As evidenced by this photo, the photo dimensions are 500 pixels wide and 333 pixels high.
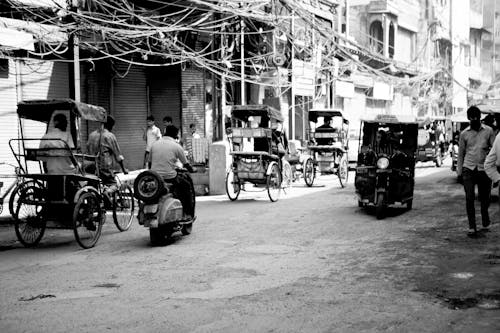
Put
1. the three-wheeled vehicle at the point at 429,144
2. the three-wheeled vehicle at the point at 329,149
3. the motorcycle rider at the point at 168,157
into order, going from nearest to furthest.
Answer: the motorcycle rider at the point at 168,157
the three-wheeled vehicle at the point at 329,149
the three-wheeled vehicle at the point at 429,144

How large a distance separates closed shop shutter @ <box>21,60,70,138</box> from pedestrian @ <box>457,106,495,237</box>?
10378 mm

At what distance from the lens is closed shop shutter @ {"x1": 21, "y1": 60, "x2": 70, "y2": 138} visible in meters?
15.8

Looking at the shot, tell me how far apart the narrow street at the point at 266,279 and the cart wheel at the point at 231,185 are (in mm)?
3178

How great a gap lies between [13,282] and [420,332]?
464cm

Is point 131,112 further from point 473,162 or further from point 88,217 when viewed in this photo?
point 473,162

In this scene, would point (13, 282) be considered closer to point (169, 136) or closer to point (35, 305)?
point (35, 305)

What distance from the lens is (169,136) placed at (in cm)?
977

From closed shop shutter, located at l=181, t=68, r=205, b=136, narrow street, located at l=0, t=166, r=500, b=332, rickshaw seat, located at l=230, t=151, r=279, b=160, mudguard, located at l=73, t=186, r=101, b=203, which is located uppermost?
closed shop shutter, located at l=181, t=68, r=205, b=136

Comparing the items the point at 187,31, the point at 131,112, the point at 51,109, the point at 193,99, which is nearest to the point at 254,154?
the point at 51,109

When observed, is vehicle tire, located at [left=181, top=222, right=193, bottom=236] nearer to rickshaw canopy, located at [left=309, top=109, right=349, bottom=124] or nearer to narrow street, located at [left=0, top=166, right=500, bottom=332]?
narrow street, located at [left=0, top=166, right=500, bottom=332]

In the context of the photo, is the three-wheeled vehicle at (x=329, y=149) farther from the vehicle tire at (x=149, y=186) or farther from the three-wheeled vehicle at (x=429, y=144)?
the vehicle tire at (x=149, y=186)

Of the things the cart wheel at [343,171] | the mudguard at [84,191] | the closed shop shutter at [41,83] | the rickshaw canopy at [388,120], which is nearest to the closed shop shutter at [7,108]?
the closed shop shutter at [41,83]

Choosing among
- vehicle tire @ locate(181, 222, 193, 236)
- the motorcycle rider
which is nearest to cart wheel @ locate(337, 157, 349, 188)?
vehicle tire @ locate(181, 222, 193, 236)

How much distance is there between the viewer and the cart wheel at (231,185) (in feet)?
49.4
